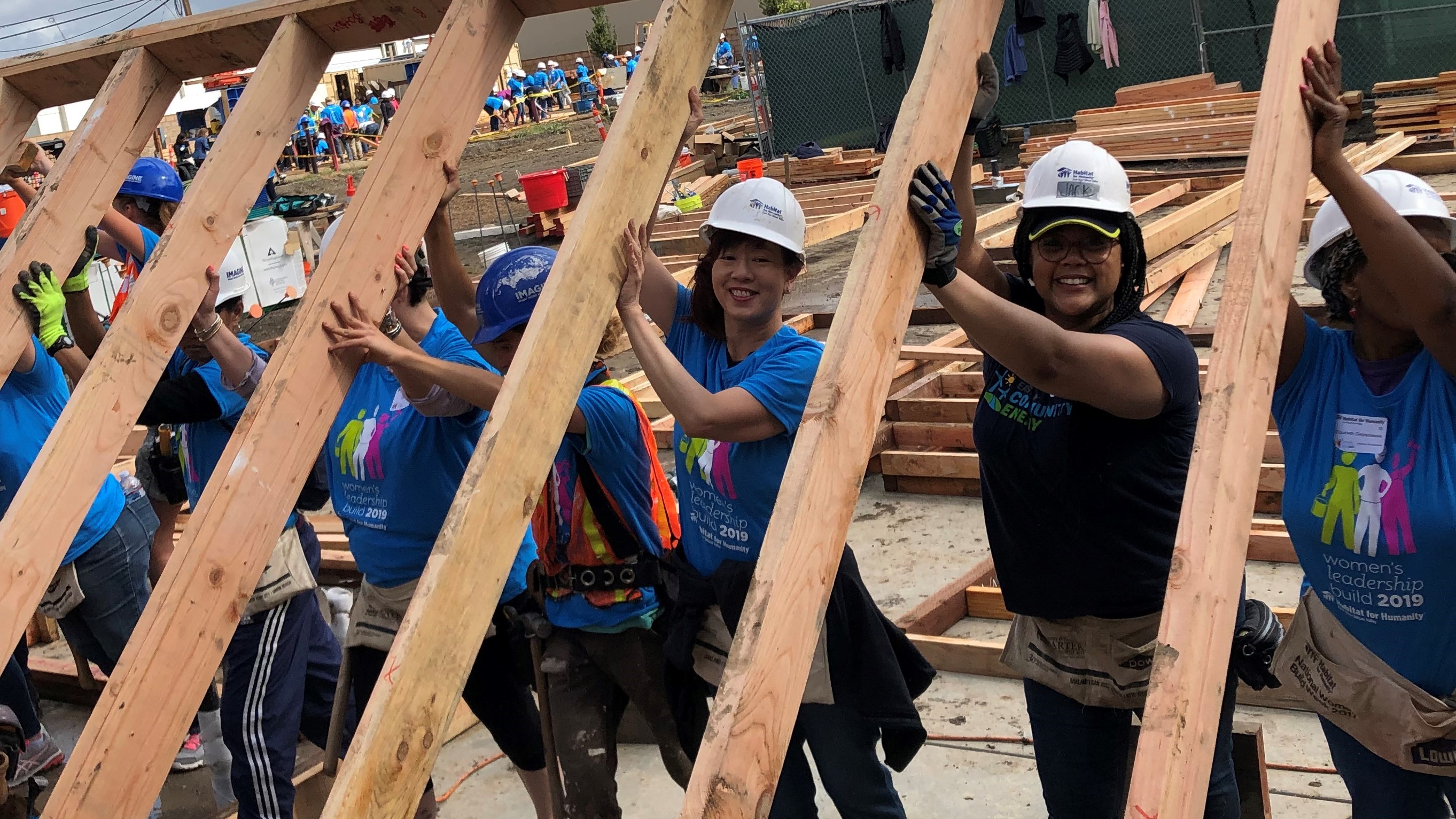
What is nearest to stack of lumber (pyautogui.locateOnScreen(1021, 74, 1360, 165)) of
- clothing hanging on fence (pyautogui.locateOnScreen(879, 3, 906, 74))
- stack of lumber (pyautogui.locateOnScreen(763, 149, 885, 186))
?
stack of lumber (pyautogui.locateOnScreen(763, 149, 885, 186))

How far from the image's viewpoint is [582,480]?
318 cm

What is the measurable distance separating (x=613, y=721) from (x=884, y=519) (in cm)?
334

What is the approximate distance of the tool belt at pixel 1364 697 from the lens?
2.30 m

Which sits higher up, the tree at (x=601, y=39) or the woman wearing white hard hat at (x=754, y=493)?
the tree at (x=601, y=39)

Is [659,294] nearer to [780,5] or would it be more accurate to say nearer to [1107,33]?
[1107,33]

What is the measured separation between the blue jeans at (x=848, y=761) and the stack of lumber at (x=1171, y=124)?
11.0 m

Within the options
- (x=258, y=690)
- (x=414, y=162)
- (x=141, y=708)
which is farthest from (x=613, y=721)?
(x=414, y=162)

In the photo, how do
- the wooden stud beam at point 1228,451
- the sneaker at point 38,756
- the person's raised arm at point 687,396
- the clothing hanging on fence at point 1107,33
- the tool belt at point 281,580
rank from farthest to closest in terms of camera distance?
the clothing hanging on fence at point 1107,33 → the sneaker at point 38,756 → the tool belt at point 281,580 → the person's raised arm at point 687,396 → the wooden stud beam at point 1228,451

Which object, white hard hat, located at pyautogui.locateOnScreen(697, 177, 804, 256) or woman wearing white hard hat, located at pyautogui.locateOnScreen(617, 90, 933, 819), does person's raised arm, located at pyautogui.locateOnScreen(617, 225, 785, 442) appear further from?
white hard hat, located at pyautogui.locateOnScreen(697, 177, 804, 256)

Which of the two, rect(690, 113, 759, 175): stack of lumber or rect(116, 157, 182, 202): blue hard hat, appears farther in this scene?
rect(690, 113, 759, 175): stack of lumber

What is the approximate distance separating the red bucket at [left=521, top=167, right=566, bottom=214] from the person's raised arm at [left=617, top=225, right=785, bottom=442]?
1381 centimetres

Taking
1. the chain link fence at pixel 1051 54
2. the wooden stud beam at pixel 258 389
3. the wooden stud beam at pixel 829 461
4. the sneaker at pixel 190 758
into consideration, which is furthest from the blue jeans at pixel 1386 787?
the chain link fence at pixel 1051 54

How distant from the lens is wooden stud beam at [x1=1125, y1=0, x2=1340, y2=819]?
62.9 inches

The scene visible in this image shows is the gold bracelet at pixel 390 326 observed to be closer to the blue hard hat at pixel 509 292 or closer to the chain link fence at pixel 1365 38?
the blue hard hat at pixel 509 292
